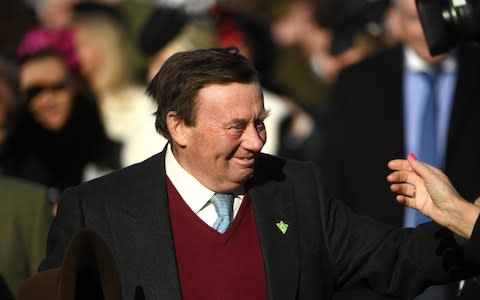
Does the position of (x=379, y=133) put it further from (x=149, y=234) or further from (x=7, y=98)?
(x=149, y=234)

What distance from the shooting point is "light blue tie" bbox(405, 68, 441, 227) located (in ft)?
26.6

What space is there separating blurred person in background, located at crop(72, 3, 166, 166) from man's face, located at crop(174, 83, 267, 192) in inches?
131


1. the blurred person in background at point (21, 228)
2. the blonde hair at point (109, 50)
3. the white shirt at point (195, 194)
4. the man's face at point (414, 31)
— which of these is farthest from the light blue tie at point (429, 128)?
the blonde hair at point (109, 50)

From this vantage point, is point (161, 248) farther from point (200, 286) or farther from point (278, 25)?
point (278, 25)

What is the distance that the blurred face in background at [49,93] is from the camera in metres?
9.56

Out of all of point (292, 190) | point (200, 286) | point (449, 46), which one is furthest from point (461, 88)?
point (200, 286)

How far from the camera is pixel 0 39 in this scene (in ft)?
41.7

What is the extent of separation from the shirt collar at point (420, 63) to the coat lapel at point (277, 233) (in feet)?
8.14

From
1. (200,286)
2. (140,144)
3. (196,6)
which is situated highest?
(196,6)

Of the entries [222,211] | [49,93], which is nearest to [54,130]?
[49,93]

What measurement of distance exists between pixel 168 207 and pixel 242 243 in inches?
11.9

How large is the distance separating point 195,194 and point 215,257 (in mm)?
267

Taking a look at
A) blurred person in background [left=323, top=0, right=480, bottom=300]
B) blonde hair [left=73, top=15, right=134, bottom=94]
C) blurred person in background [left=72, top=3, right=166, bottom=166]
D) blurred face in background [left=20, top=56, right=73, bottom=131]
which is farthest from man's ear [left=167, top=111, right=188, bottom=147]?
blonde hair [left=73, top=15, right=134, bottom=94]

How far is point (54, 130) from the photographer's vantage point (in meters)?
9.57
